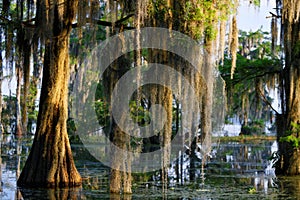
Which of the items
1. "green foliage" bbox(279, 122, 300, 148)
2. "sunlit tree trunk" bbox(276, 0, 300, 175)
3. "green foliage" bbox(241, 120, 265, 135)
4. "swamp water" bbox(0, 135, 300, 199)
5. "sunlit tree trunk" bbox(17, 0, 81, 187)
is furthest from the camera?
"green foliage" bbox(241, 120, 265, 135)

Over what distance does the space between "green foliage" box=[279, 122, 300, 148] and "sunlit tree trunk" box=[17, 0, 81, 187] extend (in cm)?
530

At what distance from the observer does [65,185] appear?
11.5 m

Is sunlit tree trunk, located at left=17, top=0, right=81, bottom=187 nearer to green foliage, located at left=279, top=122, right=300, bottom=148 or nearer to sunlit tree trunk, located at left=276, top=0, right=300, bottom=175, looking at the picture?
green foliage, located at left=279, top=122, right=300, bottom=148

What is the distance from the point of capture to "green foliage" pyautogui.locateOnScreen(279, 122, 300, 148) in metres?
14.0

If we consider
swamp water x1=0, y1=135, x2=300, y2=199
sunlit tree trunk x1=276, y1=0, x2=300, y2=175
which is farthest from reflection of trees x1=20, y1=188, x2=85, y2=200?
sunlit tree trunk x1=276, y1=0, x2=300, y2=175

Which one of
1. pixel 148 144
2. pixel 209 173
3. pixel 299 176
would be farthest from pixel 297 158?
pixel 148 144

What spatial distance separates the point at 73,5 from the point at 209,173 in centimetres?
622

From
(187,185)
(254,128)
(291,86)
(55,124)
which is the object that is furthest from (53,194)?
(254,128)

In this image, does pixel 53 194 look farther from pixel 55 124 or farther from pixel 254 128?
pixel 254 128

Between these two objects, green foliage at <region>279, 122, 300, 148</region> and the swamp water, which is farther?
green foliage at <region>279, 122, 300, 148</region>

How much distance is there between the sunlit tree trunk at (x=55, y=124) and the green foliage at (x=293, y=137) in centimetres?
530

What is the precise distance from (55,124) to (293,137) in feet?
19.3

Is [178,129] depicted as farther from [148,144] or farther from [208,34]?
[208,34]

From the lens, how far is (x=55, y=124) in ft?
39.0
